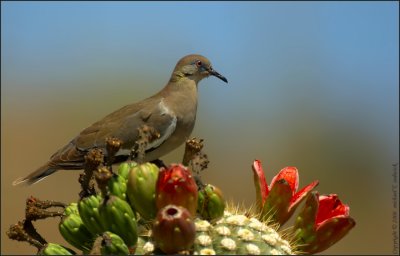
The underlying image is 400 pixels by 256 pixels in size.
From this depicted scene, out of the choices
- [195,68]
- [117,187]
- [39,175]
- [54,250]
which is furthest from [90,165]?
[195,68]

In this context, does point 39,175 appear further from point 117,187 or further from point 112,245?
point 112,245

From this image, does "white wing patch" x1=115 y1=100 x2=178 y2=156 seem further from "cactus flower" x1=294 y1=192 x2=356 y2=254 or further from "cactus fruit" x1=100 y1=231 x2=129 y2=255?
"cactus fruit" x1=100 y1=231 x2=129 y2=255

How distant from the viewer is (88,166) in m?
2.67

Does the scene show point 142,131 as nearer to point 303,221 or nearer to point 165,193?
point 165,193

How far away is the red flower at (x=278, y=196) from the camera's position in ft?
9.77

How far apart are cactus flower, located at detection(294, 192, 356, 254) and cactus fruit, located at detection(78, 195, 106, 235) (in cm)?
93

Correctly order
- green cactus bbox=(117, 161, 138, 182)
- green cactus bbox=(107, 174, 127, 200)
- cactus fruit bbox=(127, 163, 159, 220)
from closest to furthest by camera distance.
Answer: cactus fruit bbox=(127, 163, 159, 220), green cactus bbox=(107, 174, 127, 200), green cactus bbox=(117, 161, 138, 182)

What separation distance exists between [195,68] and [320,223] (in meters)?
4.73

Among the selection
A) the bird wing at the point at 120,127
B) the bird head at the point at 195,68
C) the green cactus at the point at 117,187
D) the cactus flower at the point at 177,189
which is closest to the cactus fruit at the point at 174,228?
the cactus flower at the point at 177,189

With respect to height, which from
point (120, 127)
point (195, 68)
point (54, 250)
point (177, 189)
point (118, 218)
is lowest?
point (54, 250)

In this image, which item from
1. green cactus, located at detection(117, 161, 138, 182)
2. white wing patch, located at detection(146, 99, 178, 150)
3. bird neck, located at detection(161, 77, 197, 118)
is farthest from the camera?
bird neck, located at detection(161, 77, 197, 118)

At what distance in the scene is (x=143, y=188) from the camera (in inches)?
99.7

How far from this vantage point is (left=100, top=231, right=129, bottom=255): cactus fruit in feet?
7.64

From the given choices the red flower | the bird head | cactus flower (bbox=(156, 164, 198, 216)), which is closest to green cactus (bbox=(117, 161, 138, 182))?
cactus flower (bbox=(156, 164, 198, 216))
